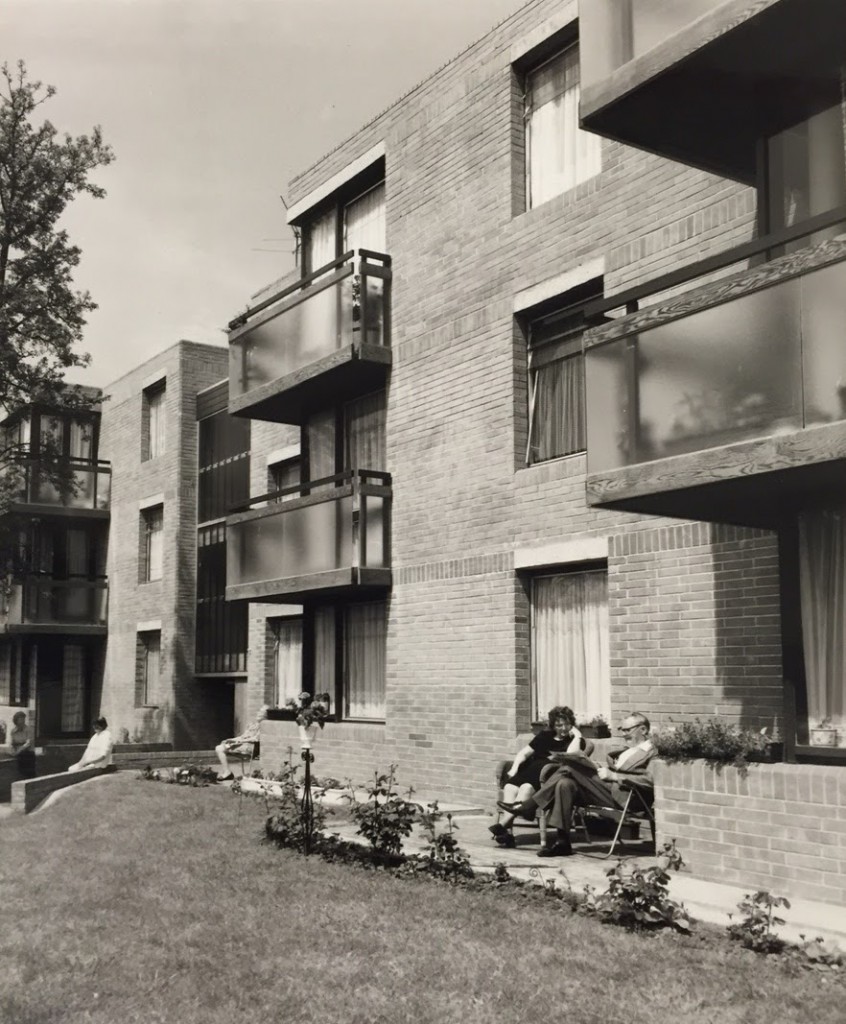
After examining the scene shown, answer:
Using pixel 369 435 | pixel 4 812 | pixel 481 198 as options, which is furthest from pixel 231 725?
pixel 481 198

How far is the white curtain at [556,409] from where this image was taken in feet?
42.9

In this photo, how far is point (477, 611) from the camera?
46.1 ft

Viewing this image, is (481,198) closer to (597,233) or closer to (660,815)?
(597,233)

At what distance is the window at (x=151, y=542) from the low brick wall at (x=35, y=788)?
993 cm

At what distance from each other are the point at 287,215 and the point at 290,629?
6853 mm

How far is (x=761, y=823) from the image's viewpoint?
27.5 feet

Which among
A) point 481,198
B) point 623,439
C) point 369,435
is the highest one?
point 481,198

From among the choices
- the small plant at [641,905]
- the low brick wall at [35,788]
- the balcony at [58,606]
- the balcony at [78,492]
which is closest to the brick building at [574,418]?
the small plant at [641,905]

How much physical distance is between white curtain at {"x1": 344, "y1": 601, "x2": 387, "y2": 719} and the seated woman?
572 cm

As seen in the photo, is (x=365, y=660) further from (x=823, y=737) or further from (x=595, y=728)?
(x=823, y=737)

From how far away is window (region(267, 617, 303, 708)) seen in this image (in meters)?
19.9

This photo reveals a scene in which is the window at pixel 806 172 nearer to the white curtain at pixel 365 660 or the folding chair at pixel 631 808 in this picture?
the folding chair at pixel 631 808

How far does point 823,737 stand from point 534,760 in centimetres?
273

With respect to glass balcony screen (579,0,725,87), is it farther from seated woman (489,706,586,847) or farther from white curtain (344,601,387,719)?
white curtain (344,601,387,719)
